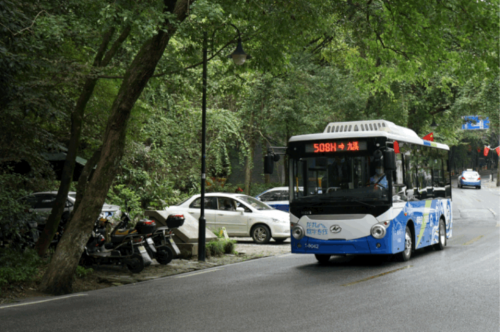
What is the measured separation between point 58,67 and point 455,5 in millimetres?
7655

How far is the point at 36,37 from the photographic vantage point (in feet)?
36.5

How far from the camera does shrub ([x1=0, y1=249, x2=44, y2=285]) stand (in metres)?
11.6

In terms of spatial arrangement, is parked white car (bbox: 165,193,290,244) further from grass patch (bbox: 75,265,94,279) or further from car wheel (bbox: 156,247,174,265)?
grass patch (bbox: 75,265,94,279)

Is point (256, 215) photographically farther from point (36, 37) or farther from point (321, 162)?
point (36, 37)

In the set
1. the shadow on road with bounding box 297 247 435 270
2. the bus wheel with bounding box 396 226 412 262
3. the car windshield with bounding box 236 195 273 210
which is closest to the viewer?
the shadow on road with bounding box 297 247 435 270

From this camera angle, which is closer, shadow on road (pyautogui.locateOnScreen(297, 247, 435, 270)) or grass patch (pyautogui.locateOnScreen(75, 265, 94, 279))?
grass patch (pyautogui.locateOnScreen(75, 265, 94, 279))

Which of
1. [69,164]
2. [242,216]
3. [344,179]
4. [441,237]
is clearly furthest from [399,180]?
[242,216]

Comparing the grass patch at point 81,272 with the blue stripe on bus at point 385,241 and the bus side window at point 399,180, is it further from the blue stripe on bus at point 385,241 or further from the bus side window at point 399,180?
the bus side window at point 399,180

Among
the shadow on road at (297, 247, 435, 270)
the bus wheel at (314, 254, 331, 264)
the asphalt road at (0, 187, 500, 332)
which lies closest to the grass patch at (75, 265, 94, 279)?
the asphalt road at (0, 187, 500, 332)

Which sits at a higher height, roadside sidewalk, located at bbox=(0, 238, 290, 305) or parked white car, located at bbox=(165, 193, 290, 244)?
parked white car, located at bbox=(165, 193, 290, 244)

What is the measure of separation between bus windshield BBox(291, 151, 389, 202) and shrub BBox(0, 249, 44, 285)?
5574mm

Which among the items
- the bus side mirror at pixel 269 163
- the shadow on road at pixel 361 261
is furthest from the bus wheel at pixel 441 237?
the bus side mirror at pixel 269 163

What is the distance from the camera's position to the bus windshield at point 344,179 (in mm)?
13672

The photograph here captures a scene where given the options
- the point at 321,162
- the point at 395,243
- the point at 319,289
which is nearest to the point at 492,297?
the point at 319,289
